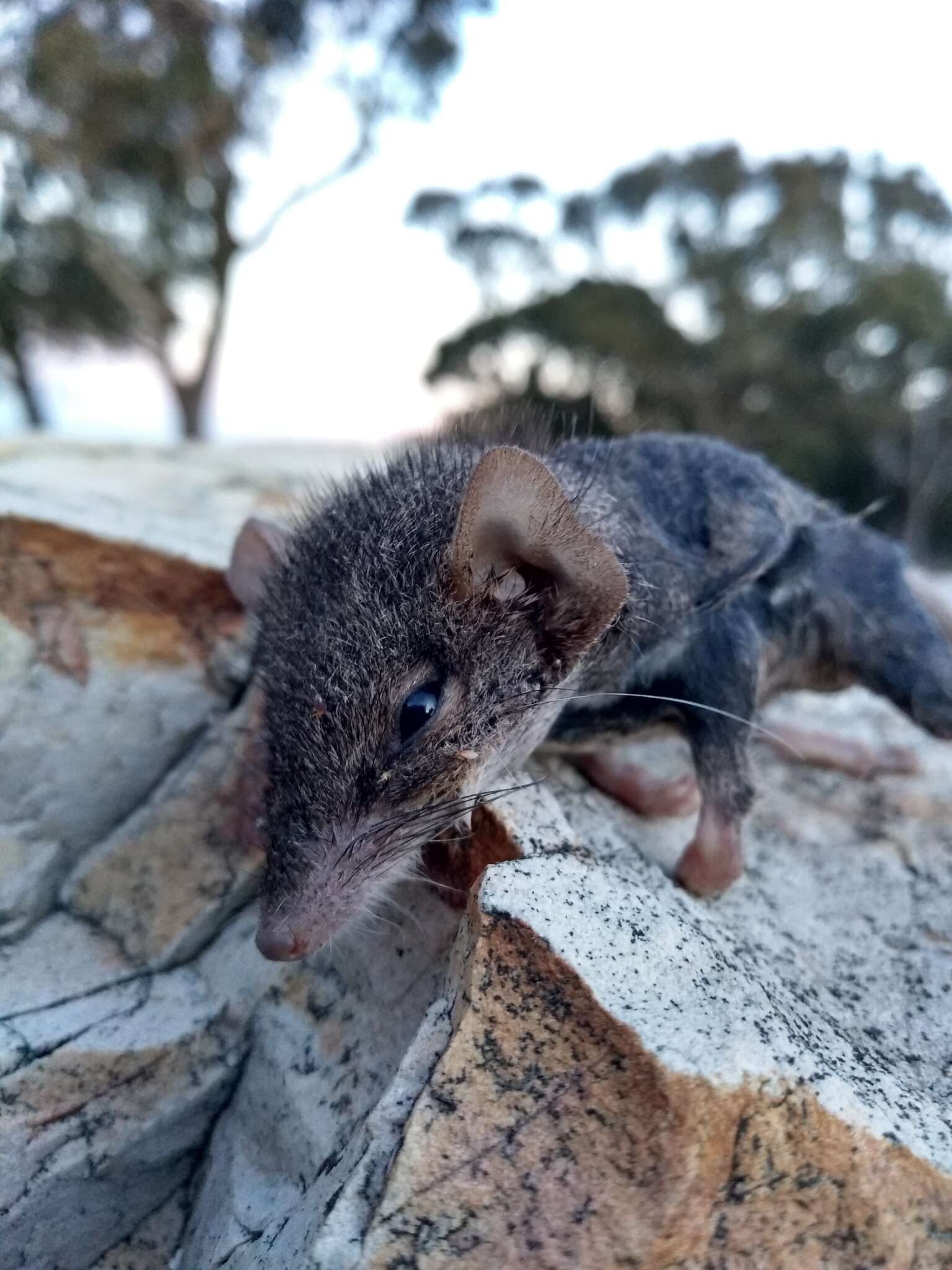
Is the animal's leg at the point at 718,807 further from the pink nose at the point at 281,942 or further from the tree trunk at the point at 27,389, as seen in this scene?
the tree trunk at the point at 27,389

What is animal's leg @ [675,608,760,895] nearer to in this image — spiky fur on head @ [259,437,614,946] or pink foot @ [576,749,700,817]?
pink foot @ [576,749,700,817]

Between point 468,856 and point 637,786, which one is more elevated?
point 468,856

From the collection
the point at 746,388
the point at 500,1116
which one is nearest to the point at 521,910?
the point at 500,1116

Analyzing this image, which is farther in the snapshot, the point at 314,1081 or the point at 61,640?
the point at 61,640

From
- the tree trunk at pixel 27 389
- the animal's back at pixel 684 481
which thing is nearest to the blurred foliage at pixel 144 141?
the tree trunk at pixel 27 389

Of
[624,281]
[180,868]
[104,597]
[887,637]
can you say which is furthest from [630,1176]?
[624,281]

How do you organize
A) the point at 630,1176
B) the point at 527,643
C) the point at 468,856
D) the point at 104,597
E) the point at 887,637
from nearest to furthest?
1. the point at 630,1176
2. the point at 527,643
3. the point at 468,856
4. the point at 887,637
5. the point at 104,597

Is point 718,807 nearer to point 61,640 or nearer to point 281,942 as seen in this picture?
point 281,942
